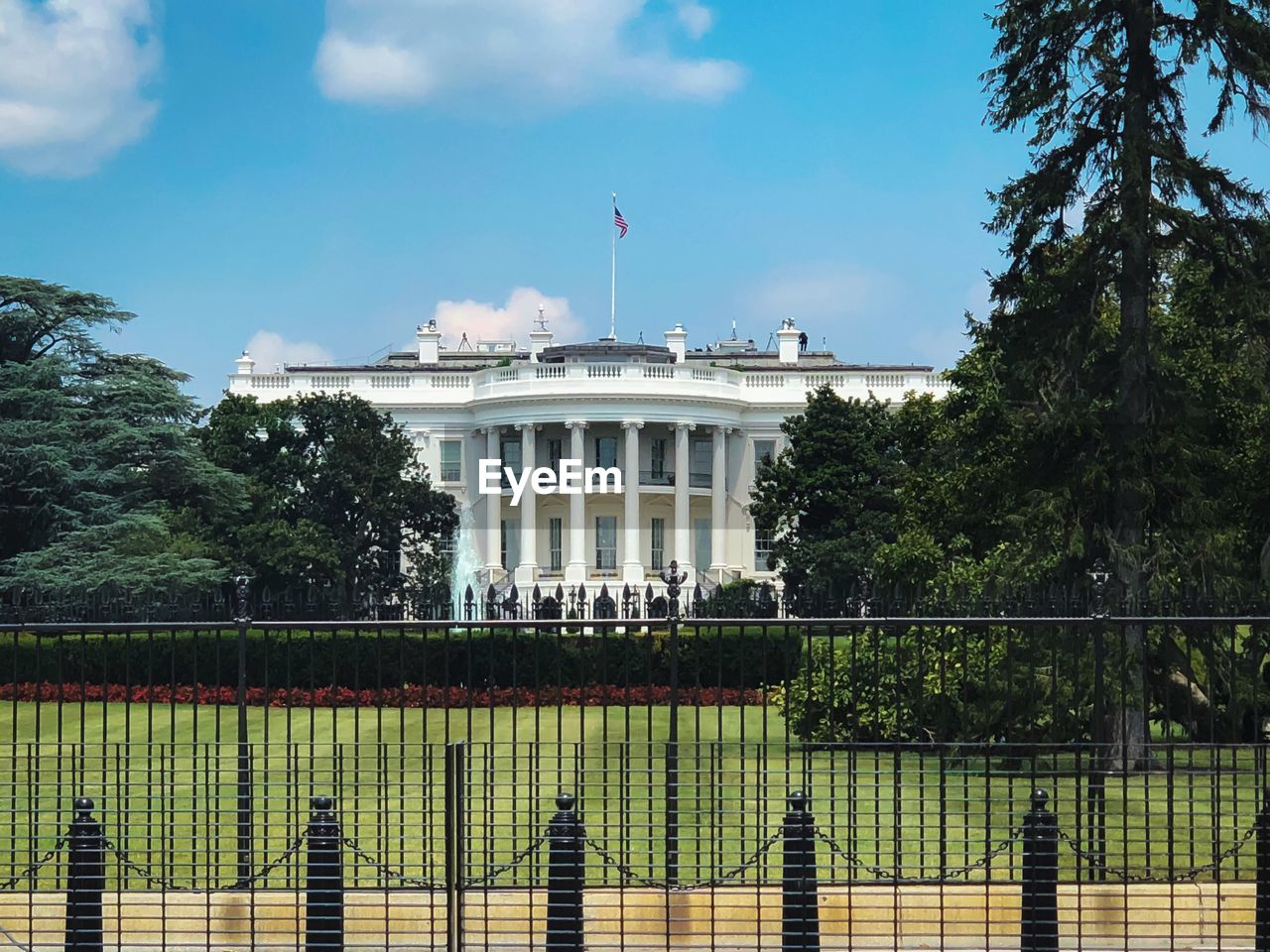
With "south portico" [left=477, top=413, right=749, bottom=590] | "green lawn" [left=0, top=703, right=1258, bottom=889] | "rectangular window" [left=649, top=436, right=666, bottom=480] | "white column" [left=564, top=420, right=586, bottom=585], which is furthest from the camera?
"rectangular window" [left=649, top=436, right=666, bottom=480]

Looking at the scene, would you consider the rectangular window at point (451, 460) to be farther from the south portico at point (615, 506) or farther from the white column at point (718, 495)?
the white column at point (718, 495)

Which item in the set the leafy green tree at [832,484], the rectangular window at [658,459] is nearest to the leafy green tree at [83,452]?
the leafy green tree at [832,484]

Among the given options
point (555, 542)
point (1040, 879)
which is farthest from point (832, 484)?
point (1040, 879)

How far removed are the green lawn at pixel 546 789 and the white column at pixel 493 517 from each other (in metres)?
51.7

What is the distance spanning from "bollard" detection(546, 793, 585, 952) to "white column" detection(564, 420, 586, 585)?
202 feet

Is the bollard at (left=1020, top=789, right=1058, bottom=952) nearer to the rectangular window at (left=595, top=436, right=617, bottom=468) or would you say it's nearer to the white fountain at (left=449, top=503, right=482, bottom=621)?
the white fountain at (left=449, top=503, right=482, bottom=621)

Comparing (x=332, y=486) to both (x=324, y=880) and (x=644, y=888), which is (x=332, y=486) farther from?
(x=324, y=880)

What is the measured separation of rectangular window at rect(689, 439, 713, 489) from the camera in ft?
247

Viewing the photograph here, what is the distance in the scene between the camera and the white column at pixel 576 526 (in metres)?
70.4

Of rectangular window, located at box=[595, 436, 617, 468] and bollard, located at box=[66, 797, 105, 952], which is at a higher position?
rectangular window, located at box=[595, 436, 617, 468]

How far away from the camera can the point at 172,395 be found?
47.0m

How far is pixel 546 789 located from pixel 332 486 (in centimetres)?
4401

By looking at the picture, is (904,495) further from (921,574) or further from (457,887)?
(457,887)

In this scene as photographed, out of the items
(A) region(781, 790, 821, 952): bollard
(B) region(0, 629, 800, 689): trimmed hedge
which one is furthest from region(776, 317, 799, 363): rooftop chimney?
(A) region(781, 790, 821, 952): bollard
